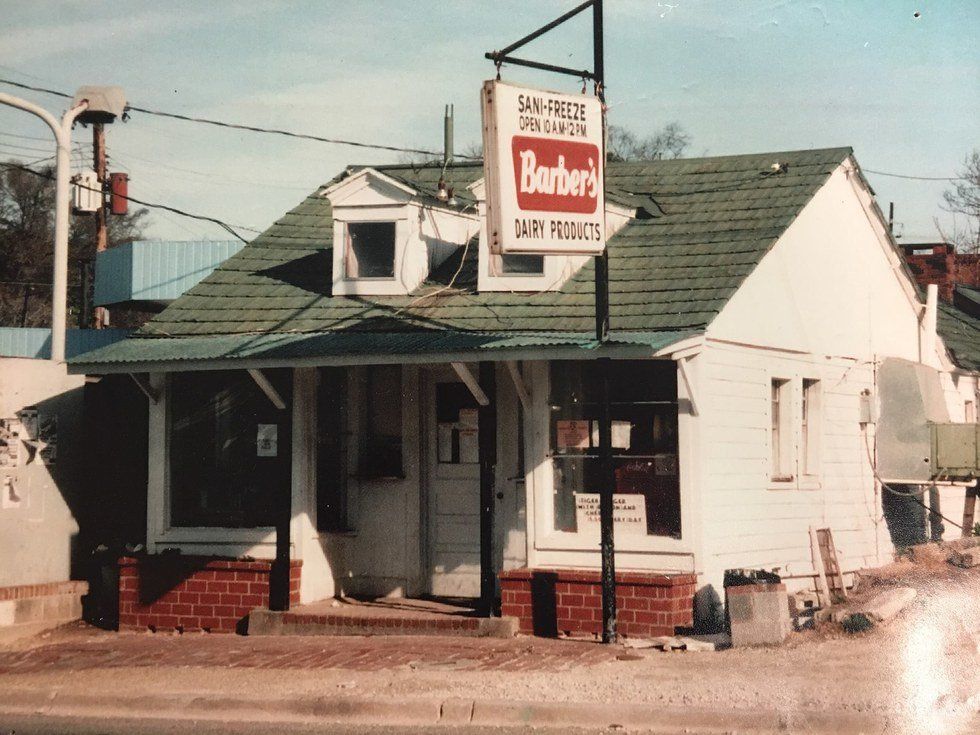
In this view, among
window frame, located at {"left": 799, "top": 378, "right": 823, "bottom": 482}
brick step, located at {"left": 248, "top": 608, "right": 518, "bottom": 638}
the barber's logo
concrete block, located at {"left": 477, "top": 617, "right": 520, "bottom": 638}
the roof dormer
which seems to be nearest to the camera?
the barber's logo

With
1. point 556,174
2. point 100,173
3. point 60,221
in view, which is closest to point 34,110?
point 60,221

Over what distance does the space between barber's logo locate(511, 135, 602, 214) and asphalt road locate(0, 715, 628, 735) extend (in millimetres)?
4452

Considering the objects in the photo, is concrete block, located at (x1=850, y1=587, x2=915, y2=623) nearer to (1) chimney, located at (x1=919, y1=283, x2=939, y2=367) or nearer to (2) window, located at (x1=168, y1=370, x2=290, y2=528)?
(2) window, located at (x1=168, y1=370, x2=290, y2=528)

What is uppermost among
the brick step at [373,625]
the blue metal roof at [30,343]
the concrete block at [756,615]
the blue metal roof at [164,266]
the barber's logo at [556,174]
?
the blue metal roof at [164,266]

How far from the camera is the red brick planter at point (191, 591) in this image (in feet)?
45.6

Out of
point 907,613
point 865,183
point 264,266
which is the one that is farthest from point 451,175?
point 907,613

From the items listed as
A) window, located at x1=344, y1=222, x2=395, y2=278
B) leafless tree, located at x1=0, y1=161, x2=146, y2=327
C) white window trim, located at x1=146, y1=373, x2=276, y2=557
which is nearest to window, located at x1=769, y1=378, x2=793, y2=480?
window, located at x1=344, y1=222, x2=395, y2=278

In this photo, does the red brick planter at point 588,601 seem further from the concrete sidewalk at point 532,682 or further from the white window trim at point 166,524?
the white window trim at point 166,524

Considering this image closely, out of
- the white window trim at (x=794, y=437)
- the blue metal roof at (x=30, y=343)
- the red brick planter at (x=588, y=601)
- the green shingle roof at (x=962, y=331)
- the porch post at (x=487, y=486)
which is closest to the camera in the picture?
the red brick planter at (x=588, y=601)

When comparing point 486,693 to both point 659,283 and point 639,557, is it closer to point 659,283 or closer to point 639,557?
point 639,557

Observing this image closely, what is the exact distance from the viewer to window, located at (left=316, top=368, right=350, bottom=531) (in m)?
14.6

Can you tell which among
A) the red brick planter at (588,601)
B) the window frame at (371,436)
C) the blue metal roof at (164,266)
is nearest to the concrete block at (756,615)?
the red brick planter at (588,601)

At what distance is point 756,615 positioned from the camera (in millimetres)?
11703

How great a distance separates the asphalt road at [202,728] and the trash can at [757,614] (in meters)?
2.98
